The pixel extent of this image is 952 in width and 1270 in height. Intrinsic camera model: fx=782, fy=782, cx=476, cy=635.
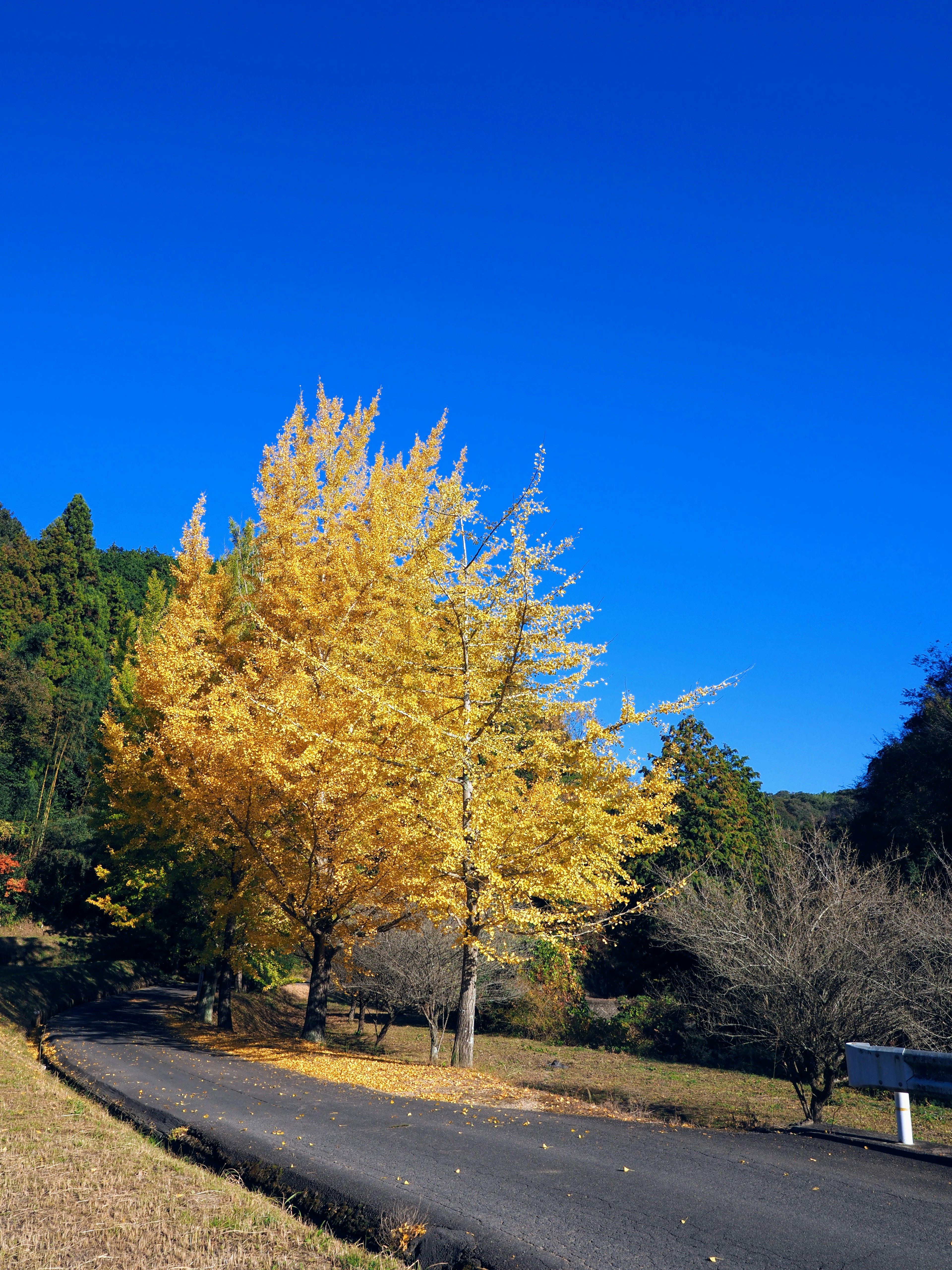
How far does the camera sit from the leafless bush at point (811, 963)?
839 centimetres

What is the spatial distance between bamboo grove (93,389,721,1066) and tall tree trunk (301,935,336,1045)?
49 mm

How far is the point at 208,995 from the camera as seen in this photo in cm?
1881

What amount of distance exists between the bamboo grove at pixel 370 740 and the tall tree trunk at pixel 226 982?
7 cm

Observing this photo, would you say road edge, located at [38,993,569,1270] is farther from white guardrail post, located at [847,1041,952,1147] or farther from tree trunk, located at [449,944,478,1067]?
tree trunk, located at [449,944,478,1067]

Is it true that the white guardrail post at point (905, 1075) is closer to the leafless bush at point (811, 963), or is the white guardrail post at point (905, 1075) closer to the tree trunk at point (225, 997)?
the leafless bush at point (811, 963)

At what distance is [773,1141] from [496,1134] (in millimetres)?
2367

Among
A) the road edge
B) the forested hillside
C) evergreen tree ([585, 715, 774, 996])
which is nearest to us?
the road edge

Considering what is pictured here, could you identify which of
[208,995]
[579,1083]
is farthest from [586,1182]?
[208,995]

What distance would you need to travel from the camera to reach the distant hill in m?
26.0

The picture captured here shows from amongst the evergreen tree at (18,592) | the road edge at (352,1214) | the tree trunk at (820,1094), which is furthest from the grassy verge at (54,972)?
the evergreen tree at (18,592)

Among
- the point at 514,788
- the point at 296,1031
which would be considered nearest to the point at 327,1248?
the point at 514,788

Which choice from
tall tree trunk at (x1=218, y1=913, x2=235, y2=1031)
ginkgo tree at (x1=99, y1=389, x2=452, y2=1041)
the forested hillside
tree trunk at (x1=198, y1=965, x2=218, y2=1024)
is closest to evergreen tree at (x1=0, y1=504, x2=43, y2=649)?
the forested hillside

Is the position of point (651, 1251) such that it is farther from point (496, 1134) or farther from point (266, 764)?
point (266, 764)

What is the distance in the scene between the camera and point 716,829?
22.8 metres
